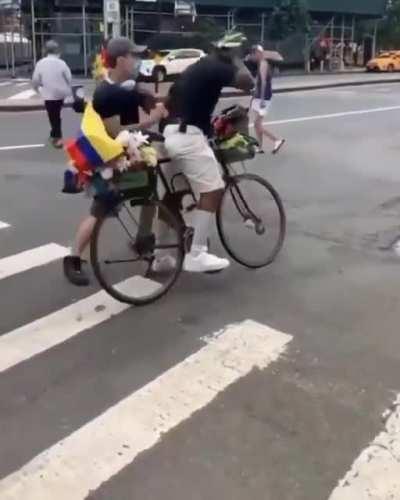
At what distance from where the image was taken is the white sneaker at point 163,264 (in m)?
5.32

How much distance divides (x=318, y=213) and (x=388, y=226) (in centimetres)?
82

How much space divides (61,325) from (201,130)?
68.5 inches


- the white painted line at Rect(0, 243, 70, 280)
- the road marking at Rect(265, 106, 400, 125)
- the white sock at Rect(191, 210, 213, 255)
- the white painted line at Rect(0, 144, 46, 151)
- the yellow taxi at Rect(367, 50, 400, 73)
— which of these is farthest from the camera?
the yellow taxi at Rect(367, 50, 400, 73)

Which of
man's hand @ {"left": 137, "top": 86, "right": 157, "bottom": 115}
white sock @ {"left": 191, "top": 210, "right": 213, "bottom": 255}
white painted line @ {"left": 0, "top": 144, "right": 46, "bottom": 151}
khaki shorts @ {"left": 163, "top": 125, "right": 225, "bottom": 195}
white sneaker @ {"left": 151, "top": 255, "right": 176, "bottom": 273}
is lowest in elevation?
white painted line @ {"left": 0, "top": 144, "right": 46, "bottom": 151}

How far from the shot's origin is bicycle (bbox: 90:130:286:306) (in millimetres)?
4988

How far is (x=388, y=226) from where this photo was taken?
751cm

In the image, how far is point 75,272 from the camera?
215 inches

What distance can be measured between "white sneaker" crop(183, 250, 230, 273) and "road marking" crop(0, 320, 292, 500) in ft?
2.42

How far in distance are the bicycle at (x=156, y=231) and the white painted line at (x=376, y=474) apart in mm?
2196

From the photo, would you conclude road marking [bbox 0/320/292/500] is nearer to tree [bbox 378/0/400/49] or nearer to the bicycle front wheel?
the bicycle front wheel

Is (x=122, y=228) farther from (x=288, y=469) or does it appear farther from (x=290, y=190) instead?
(x=290, y=190)

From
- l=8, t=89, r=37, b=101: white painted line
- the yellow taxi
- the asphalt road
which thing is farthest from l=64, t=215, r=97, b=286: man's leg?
the yellow taxi

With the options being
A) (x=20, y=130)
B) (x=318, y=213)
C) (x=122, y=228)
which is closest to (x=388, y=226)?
(x=318, y=213)

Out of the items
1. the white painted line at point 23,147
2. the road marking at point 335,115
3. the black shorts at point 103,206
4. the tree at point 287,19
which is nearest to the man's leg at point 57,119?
the white painted line at point 23,147
